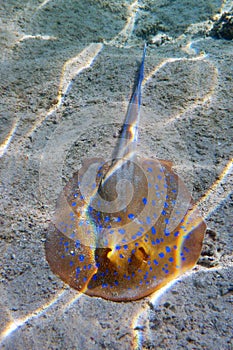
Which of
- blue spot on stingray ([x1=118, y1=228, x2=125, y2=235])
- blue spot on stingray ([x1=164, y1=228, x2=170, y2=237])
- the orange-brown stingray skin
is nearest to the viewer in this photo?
the orange-brown stingray skin

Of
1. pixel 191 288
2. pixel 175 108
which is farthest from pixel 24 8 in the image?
pixel 191 288

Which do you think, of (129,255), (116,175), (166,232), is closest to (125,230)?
(129,255)

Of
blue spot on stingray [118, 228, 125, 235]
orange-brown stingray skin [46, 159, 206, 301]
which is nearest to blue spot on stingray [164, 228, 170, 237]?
orange-brown stingray skin [46, 159, 206, 301]

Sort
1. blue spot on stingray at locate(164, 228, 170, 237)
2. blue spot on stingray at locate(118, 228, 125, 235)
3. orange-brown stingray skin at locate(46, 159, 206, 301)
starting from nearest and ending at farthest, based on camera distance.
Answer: orange-brown stingray skin at locate(46, 159, 206, 301) < blue spot on stingray at locate(118, 228, 125, 235) < blue spot on stingray at locate(164, 228, 170, 237)

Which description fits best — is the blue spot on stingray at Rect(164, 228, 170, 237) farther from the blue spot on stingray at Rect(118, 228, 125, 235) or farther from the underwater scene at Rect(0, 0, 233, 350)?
the blue spot on stingray at Rect(118, 228, 125, 235)

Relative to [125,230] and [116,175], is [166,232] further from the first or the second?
[116,175]

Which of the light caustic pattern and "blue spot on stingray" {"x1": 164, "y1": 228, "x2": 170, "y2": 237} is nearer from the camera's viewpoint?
the light caustic pattern

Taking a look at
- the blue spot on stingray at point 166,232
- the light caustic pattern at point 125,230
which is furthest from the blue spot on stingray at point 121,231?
the blue spot on stingray at point 166,232

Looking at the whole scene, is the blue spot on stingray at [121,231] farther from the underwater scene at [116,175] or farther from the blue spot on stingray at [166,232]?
the blue spot on stingray at [166,232]
